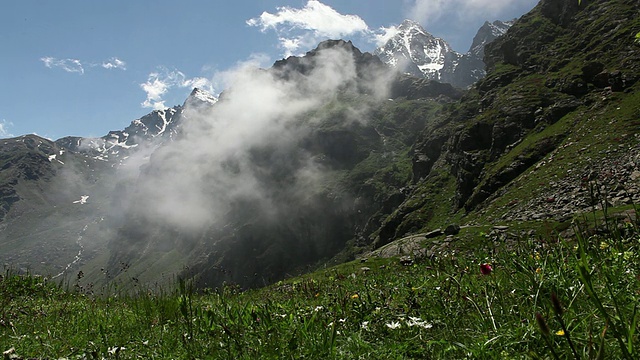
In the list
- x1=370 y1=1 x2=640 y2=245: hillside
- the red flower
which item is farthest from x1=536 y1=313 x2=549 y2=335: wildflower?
x1=370 y1=1 x2=640 y2=245: hillside

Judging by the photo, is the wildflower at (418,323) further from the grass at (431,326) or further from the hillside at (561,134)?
the hillside at (561,134)

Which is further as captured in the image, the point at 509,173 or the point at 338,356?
the point at 509,173

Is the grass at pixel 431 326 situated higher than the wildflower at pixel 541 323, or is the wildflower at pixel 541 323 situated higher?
the wildflower at pixel 541 323

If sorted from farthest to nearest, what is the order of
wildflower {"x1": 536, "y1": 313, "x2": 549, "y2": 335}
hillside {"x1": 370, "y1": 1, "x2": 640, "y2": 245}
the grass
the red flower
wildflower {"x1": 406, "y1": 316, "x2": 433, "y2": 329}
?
hillside {"x1": 370, "y1": 1, "x2": 640, "y2": 245}, wildflower {"x1": 406, "y1": 316, "x2": 433, "y2": 329}, the red flower, the grass, wildflower {"x1": 536, "y1": 313, "x2": 549, "y2": 335}

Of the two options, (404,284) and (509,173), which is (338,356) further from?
(509,173)

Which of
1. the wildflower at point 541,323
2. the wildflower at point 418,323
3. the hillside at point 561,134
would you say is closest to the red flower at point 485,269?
the wildflower at point 418,323

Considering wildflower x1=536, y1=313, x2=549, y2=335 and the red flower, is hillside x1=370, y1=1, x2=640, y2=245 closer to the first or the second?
the red flower

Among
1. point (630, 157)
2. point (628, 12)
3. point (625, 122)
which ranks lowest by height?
point (630, 157)

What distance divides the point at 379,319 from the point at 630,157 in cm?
8475

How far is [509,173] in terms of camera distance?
141 metres

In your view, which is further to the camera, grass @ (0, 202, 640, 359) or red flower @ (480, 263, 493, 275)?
red flower @ (480, 263, 493, 275)

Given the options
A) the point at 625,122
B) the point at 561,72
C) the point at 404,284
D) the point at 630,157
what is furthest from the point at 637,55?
the point at 404,284

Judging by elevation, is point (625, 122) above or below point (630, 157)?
above

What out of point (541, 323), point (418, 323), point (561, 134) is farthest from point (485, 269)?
point (561, 134)
